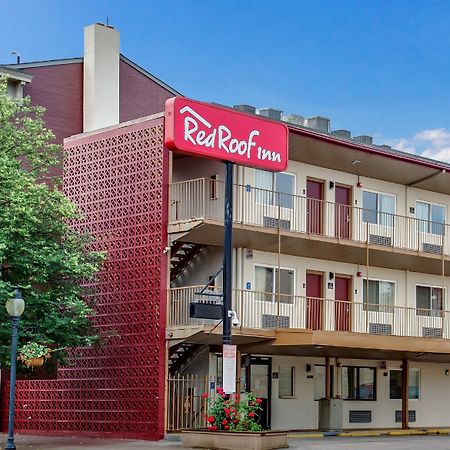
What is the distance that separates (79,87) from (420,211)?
14.2 metres

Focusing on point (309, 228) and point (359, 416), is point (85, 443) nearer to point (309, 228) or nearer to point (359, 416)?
point (309, 228)

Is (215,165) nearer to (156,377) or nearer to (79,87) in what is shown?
(156,377)

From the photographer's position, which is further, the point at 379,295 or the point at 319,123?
the point at 319,123

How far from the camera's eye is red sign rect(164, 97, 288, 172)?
27.5 metres

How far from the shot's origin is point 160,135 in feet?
100

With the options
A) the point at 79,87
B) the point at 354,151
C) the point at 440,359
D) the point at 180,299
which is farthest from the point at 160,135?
the point at 440,359

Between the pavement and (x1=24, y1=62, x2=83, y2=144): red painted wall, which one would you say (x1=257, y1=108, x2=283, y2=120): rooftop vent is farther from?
the pavement

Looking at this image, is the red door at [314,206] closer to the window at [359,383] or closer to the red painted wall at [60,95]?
the window at [359,383]

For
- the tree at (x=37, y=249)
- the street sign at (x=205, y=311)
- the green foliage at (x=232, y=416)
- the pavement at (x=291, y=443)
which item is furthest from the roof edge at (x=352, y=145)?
the green foliage at (x=232, y=416)

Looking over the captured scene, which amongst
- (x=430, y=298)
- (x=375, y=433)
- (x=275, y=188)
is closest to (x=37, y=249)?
(x=275, y=188)

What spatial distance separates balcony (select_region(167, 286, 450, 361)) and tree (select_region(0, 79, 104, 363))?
2.96m

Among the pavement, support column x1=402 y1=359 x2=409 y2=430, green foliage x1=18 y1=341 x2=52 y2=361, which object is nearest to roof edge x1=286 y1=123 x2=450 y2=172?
support column x1=402 y1=359 x2=409 y2=430

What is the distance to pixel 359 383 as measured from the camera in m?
36.9

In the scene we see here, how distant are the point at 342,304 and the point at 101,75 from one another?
543 inches
